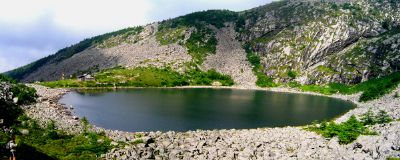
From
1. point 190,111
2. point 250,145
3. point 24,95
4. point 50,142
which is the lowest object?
point 250,145

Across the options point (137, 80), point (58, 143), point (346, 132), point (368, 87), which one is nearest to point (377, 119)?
point (346, 132)

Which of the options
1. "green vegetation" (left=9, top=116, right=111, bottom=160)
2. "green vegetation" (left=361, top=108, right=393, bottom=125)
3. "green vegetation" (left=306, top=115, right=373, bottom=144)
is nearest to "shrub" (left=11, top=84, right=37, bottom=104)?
"green vegetation" (left=9, top=116, right=111, bottom=160)

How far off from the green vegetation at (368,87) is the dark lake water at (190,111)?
9.21 metres

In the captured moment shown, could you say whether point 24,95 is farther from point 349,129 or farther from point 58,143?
point 349,129

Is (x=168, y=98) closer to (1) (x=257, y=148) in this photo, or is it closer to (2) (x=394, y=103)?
(2) (x=394, y=103)

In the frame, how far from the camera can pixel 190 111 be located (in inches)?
4230

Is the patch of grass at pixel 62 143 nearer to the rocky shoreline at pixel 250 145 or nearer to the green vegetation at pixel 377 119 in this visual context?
the rocky shoreline at pixel 250 145

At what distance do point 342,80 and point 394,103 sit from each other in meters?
86.2

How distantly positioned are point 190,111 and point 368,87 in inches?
3221

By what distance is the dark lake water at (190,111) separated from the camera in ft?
292

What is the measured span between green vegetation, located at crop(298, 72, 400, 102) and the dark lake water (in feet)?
30.2

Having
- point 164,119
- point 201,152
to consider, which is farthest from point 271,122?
point 201,152

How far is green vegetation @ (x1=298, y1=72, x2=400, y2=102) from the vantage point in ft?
418

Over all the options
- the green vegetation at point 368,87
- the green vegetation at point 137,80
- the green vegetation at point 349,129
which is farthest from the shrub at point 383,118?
the green vegetation at point 137,80
